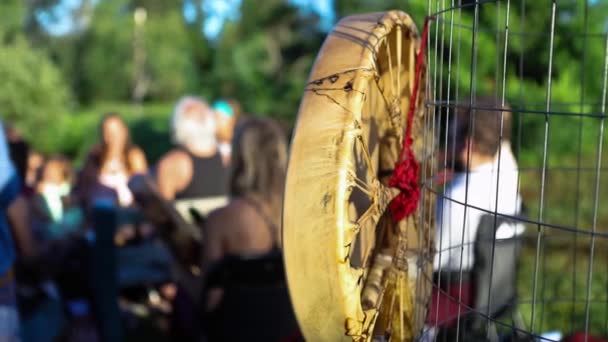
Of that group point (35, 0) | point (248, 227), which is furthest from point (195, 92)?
point (35, 0)

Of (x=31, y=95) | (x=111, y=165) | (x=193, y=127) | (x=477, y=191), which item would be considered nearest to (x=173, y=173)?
(x=193, y=127)

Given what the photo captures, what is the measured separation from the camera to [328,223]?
3.31 ft

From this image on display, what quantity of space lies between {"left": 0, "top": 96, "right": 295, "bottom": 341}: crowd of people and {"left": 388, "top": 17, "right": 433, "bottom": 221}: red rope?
1.26 metres

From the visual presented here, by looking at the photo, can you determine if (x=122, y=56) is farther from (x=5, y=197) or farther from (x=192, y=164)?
(x=5, y=197)

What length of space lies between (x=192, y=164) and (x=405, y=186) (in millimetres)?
2613

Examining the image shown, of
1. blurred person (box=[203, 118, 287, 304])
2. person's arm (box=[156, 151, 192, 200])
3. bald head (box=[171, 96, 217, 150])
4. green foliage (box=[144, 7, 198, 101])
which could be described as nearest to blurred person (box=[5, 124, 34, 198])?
person's arm (box=[156, 151, 192, 200])

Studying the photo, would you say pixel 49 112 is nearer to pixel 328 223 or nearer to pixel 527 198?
pixel 527 198

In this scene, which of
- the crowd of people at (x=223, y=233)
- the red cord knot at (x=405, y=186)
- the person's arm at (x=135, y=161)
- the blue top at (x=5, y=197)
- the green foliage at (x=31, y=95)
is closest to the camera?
the red cord knot at (x=405, y=186)

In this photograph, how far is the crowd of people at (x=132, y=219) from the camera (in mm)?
2531

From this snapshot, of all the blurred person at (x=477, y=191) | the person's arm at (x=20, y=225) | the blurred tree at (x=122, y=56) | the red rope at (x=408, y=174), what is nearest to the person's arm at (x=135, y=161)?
the person's arm at (x=20, y=225)

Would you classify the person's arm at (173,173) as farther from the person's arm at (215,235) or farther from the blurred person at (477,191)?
the blurred person at (477,191)

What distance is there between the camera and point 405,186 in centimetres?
123

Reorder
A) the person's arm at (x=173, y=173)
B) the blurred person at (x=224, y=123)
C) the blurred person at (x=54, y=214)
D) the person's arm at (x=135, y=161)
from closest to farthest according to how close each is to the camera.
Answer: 1. the person's arm at (x=173, y=173)
2. the blurred person at (x=54, y=214)
3. the person's arm at (x=135, y=161)
4. the blurred person at (x=224, y=123)

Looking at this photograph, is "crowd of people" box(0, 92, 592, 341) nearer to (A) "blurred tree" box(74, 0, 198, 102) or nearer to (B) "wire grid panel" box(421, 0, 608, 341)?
(B) "wire grid panel" box(421, 0, 608, 341)
